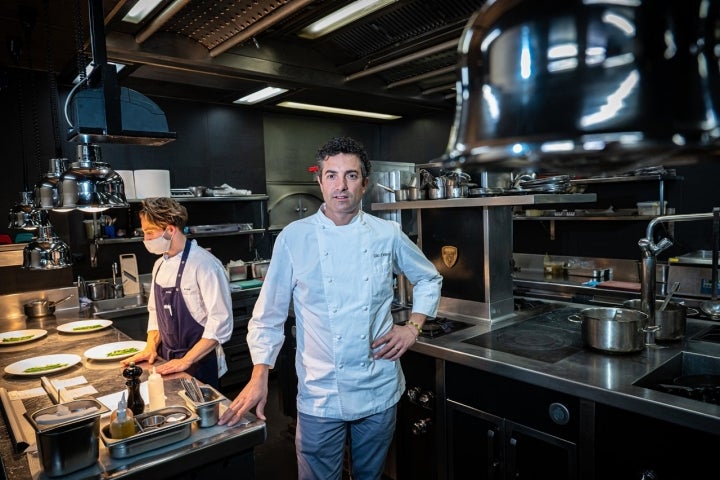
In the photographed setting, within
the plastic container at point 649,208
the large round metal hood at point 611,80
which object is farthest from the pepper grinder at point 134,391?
the plastic container at point 649,208

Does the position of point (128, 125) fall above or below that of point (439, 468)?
above

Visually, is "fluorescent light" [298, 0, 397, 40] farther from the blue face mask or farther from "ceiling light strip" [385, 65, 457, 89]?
the blue face mask

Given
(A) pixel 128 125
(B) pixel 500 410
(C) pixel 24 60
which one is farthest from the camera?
(C) pixel 24 60

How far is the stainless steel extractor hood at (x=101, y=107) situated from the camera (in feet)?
6.42

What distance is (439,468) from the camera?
260 cm

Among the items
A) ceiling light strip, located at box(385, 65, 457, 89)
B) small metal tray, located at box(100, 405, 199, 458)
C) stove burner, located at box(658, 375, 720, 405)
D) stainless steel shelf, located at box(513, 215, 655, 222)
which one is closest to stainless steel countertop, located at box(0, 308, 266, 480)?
small metal tray, located at box(100, 405, 199, 458)

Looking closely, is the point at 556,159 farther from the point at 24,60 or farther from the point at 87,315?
the point at 24,60

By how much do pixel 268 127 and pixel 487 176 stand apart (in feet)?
12.4

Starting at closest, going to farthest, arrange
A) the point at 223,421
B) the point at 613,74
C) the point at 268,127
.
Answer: the point at 613,74
the point at 223,421
the point at 268,127

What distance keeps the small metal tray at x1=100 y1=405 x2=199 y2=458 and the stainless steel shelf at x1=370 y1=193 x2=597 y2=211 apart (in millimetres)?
1956

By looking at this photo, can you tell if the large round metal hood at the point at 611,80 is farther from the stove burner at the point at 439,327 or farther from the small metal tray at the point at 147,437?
the stove burner at the point at 439,327

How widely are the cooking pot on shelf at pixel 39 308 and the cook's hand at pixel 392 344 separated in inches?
126

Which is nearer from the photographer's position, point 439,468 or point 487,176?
point 439,468

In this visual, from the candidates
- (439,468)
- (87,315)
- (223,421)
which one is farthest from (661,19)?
(87,315)
